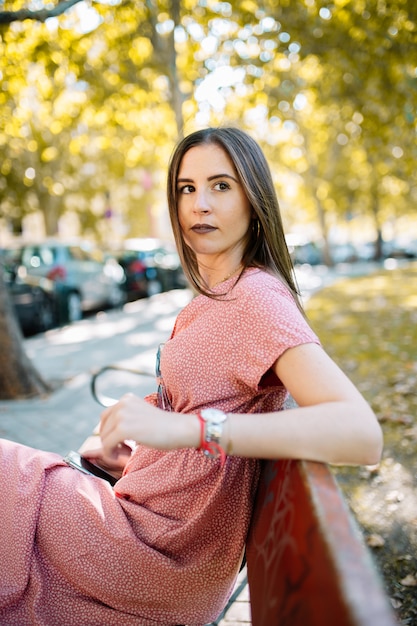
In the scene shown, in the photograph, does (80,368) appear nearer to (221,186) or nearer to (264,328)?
(221,186)

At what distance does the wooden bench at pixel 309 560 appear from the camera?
80 cm

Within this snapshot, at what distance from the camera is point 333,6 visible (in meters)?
6.99

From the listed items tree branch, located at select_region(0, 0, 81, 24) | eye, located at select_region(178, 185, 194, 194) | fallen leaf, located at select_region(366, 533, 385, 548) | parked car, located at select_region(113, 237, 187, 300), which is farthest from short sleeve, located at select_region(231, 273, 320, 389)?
parked car, located at select_region(113, 237, 187, 300)

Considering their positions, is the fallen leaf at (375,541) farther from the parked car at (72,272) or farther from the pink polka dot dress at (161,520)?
the parked car at (72,272)

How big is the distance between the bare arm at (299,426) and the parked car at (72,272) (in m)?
11.0

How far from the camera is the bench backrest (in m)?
0.80

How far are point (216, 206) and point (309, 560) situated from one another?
1.09 meters

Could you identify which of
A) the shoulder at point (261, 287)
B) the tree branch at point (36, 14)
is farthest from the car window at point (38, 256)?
the shoulder at point (261, 287)

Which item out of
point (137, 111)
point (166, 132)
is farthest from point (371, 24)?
point (166, 132)

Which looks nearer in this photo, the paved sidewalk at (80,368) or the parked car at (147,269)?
the paved sidewalk at (80,368)

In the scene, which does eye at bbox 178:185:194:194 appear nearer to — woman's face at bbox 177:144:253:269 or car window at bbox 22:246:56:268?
woman's face at bbox 177:144:253:269

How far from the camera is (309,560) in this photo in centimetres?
96

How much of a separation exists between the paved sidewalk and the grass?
776mm

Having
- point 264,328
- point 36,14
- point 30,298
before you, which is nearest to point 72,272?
point 30,298
